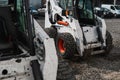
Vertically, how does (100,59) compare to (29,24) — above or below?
below

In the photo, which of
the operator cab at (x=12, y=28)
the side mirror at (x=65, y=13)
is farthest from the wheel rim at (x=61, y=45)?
the operator cab at (x=12, y=28)

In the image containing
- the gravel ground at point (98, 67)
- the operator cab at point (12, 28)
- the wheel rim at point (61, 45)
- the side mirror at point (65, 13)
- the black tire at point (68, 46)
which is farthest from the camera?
the wheel rim at point (61, 45)

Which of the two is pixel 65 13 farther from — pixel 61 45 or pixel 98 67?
pixel 98 67

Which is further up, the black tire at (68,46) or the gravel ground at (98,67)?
the black tire at (68,46)

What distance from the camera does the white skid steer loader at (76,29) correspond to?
816 centimetres

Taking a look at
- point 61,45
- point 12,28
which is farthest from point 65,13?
point 12,28

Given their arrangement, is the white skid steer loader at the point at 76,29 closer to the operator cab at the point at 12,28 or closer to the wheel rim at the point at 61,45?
the wheel rim at the point at 61,45

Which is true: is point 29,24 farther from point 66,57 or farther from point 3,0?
point 66,57

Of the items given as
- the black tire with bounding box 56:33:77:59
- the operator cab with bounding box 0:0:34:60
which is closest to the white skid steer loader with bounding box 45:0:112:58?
the black tire with bounding box 56:33:77:59

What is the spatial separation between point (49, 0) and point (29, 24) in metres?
5.90

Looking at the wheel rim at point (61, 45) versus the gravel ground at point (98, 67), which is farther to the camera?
the wheel rim at point (61, 45)

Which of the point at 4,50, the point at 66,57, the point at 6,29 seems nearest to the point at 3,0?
the point at 6,29

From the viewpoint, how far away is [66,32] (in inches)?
337

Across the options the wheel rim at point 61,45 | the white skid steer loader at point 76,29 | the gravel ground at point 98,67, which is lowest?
the gravel ground at point 98,67
